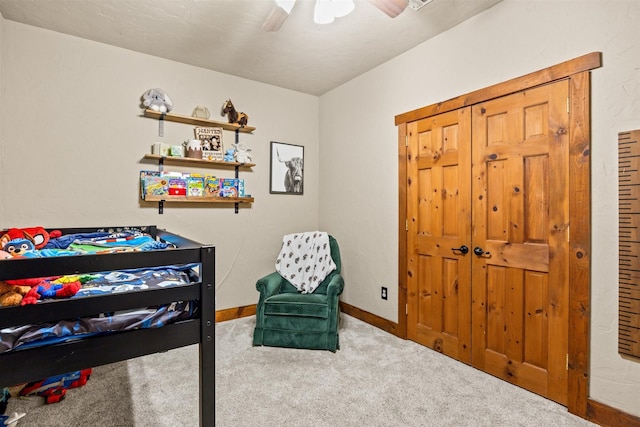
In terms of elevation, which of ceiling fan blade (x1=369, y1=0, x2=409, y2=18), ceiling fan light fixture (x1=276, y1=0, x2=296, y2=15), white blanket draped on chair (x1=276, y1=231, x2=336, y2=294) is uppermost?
ceiling fan blade (x1=369, y1=0, x2=409, y2=18)

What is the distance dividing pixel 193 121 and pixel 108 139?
751mm

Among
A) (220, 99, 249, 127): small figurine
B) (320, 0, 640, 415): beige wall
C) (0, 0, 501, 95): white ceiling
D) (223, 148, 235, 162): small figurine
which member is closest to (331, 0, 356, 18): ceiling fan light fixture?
(0, 0, 501, 95): white ceiling

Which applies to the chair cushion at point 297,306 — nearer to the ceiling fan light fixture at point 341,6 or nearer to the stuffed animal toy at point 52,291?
the stuffed animal toy at point 52,291

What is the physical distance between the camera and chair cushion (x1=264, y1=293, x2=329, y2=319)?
8.55ft

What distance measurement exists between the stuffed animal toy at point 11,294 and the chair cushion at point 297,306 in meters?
1.74

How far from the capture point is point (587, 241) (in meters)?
1.77

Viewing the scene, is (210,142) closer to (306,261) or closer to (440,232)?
(306,261)

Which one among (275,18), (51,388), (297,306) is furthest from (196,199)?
(275,18)

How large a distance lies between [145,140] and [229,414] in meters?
2.43

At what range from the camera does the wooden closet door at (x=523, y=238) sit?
1.90 meters

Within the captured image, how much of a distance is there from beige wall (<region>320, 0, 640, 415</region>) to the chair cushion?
0.78 m

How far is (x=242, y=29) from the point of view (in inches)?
97.3

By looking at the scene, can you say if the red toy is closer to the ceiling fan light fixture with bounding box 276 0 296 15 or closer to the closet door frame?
the ceiling fan light fixture with bounding box 276 0 296 15

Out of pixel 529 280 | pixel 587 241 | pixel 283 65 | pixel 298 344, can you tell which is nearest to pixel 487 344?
pixel 529 280
